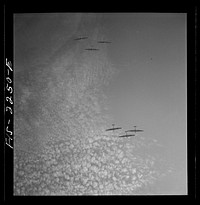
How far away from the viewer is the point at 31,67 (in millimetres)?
1376

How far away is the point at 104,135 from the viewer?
1.37 metres

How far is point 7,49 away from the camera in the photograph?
1380 millimetres

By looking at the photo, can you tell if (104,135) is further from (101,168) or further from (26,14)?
(26,14)

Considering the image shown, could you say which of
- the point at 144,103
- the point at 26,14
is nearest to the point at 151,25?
the point at 144,103

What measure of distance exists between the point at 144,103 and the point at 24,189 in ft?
2.56

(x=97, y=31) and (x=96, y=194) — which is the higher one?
(x=97, y=31)

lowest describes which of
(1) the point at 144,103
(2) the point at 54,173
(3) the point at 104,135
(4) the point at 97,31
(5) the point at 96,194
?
(5) the point at 96,194

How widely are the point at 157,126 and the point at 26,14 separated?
915 millimetres

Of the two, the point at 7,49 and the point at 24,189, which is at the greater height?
the point at 7,49

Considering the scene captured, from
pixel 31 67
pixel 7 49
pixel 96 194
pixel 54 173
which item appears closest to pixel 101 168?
pixel 96 194

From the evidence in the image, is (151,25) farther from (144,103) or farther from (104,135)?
(104,135)

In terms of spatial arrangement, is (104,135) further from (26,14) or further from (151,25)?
(26,14)
